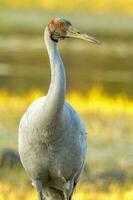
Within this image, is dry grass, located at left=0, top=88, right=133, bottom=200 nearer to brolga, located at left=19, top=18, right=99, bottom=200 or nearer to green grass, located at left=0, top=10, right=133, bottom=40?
brolga, located at left=19, top=18, right=99, bottom=200

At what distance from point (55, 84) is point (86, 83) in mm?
14745

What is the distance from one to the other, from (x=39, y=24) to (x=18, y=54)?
22.5ft

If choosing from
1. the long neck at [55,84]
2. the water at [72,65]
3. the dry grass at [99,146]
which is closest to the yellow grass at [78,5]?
the water at [72,65]

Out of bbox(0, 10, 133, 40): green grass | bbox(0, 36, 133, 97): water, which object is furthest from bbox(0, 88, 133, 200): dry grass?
bbox(0, 10, 133, 40): green grass

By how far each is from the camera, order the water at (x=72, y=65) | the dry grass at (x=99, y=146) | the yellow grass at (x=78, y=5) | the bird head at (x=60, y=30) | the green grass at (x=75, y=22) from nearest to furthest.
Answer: the bird head at (x=60, y=30) → the dry grass at (x=99, y=146) → the water at (x=72, y=65) → the green grass at (x=75, y=22) → the yellow grass at (x=78, y=5)

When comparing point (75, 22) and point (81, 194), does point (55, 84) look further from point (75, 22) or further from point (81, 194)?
point (75, 22)

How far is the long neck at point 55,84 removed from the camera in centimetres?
721

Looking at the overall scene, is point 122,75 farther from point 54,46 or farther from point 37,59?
point 54,46

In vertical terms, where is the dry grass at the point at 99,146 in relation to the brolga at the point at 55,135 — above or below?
below

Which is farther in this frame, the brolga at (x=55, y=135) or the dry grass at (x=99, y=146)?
the dry grass at (x=99, y=146)

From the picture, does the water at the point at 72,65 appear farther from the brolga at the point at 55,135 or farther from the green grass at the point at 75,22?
the brolga at the point at 55,135

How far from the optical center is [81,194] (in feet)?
30.5

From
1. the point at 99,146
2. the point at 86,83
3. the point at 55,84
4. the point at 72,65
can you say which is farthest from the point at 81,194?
the point at 72,65

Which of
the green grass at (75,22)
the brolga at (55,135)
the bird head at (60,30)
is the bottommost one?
the green grass at (75,22)
